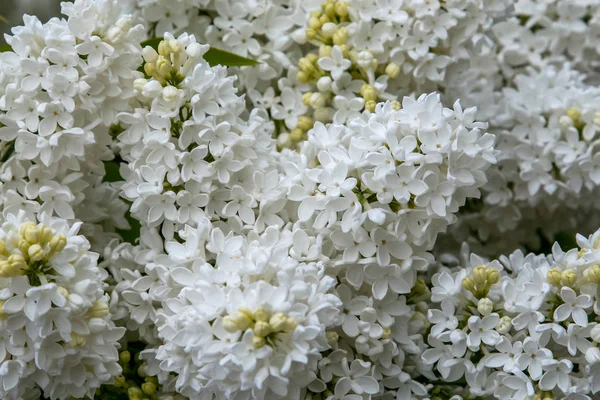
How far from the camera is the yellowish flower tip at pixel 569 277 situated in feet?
4.20

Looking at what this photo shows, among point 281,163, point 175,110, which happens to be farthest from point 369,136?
point 175,110

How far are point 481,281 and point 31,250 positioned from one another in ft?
2.12

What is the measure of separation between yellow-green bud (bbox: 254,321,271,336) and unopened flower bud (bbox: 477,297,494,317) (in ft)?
1.21

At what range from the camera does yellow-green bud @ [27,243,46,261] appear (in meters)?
1.14

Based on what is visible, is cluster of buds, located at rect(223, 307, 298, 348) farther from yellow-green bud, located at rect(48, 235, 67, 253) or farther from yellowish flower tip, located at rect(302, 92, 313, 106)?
yellowish flower tip, located at rect(302, 92, 313, 106)

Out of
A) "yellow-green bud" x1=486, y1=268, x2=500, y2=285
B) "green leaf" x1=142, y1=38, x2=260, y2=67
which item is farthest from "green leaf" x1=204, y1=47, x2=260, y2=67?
"yellow-green bud" x1=486, y1=268, x2=500, y2=285

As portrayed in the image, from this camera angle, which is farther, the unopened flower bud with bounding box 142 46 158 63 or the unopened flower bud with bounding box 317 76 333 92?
the unopened flower bud with bounding box 317 76 333 92

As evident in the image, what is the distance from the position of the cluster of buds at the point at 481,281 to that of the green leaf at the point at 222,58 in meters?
0.50

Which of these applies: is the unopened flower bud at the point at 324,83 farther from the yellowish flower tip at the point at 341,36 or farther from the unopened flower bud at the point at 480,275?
the unopened flower bud at the point at 480,275

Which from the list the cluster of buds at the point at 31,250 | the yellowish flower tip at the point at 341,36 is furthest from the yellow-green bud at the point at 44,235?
the yellowish flower tip at the point at 341,36

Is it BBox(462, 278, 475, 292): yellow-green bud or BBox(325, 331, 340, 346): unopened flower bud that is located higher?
BBox(462, 278, 475, 292): yellow-green bud

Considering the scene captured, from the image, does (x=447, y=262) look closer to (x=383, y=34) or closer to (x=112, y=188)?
(x=383, y=34)

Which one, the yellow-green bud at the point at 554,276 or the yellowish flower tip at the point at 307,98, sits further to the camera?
the yellowish flower tip at the point at 307,98

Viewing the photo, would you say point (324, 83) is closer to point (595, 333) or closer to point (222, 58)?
point (222, 58)
